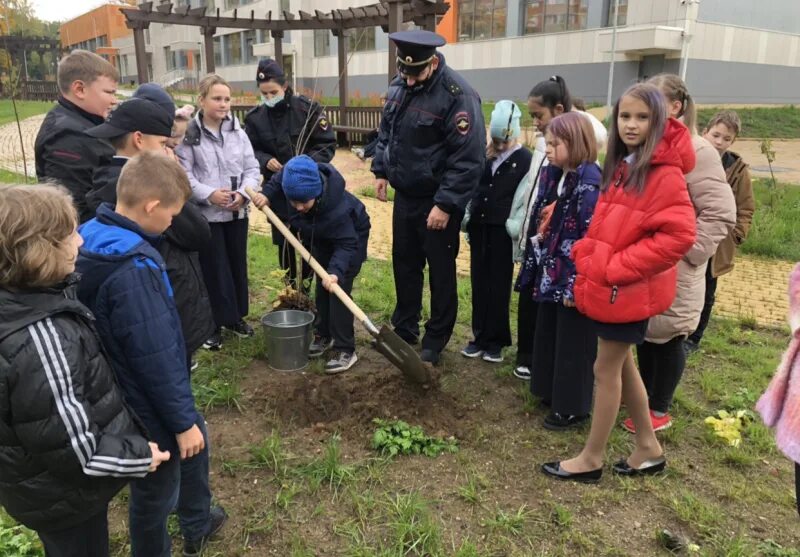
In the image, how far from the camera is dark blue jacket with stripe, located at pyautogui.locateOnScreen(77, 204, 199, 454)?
187 centimetres

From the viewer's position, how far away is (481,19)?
3025 centimetres

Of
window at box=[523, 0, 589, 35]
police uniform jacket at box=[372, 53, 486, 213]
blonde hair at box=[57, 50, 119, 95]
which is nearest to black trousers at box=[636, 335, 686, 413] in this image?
police uniform jacket at box=[372, 53, 486, 213]

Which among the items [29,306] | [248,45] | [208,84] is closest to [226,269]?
[208,84]

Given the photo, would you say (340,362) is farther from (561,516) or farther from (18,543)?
(18,543)

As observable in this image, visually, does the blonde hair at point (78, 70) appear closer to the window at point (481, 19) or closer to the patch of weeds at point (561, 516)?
the patch of weeds at point (561, 516)

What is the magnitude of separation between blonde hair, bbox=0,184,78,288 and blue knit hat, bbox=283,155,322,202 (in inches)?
85.5

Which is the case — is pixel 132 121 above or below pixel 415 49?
below

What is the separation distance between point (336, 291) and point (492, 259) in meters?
1.11

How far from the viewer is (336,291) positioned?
3.67 metres

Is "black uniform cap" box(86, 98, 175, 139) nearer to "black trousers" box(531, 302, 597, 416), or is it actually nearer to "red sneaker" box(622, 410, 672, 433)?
"black trousers" box(531, 302, 597, 416)

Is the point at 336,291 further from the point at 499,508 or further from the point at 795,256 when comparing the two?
the point at 795,256

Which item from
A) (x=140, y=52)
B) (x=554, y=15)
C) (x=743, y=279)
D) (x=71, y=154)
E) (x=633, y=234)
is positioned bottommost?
(x=743, y=279)

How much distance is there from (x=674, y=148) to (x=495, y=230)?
66.0 inches

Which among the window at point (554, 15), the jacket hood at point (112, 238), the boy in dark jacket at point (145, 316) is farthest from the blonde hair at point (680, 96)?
the window at point (554, 15)
